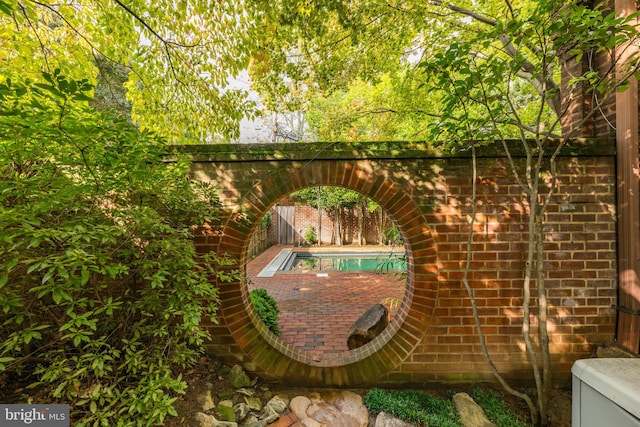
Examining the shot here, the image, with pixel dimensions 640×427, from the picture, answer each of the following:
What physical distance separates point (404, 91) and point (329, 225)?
12.8 metres

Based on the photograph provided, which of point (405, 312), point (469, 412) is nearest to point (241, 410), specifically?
point (405, 312)

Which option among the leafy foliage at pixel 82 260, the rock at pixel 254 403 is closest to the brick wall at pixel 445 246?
the rock at pixel 254 403

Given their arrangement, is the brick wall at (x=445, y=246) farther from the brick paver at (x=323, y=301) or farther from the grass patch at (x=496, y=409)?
the brick paver at (x=323, y=301)

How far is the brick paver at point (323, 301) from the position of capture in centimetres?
399

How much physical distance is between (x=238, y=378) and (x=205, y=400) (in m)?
0.35

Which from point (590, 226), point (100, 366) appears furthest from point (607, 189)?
point (100, 366)

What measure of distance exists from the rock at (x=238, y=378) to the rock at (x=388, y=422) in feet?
4.14

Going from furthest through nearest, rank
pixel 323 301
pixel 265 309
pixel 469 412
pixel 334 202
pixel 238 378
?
pixel 334 202 < pixel 323 301 < pixel 265 309 < pixel 238 378 < pixel 469 412

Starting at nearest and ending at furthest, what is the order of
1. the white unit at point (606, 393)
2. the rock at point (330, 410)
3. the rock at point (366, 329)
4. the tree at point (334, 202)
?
the white unit at point (606, 393)
the rock at point (330, 410)
the rock at point (366, 329)
the tree at point (334, 202)

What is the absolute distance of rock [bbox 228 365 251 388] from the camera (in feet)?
8.31

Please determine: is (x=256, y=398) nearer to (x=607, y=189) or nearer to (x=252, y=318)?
(x=252, y=318)

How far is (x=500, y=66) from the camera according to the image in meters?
1.90

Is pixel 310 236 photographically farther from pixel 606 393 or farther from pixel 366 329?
pixel 606 393

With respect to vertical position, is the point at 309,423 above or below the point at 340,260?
above
